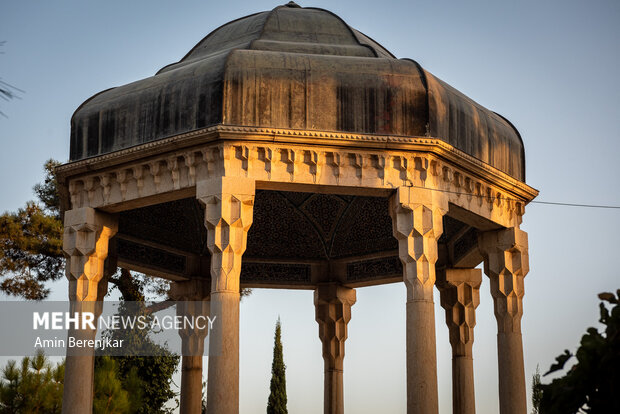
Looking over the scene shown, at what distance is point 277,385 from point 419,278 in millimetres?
12286

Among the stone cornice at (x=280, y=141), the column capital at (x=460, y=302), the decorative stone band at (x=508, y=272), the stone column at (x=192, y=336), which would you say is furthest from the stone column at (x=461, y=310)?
the stone column at (x=192, y=336)

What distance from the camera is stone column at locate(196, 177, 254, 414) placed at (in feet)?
48.9

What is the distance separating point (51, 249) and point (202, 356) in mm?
6637

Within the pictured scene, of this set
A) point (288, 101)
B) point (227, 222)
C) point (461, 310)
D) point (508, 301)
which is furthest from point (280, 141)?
point (461, 310)

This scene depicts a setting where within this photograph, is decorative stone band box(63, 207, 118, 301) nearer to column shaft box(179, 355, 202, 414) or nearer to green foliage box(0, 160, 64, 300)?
column shaft box(179, 355, 202, 414)

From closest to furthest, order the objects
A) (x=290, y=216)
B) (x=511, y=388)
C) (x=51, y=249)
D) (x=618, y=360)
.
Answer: (x=618, y=360)
(x=511, y=388)
(x=290, y=216)
(x=51, y=249)

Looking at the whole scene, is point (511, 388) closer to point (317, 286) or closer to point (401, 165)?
point (401, 165)

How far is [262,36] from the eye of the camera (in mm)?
18516

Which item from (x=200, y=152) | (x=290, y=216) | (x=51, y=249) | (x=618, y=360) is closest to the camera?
(x=618, y=360)

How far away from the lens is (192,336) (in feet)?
70.3

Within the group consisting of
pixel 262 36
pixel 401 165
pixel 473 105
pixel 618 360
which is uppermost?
pixel 262 36

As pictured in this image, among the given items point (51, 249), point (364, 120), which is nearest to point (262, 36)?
point (364, 120)

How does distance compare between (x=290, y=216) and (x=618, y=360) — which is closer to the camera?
(x=618, y=360)

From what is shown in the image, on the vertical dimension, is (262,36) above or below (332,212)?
above
